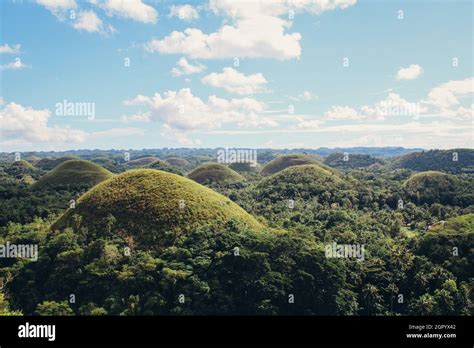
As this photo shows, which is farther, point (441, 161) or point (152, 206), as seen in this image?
point (441, 161)

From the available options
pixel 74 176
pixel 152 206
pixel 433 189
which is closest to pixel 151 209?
pixel 152 206

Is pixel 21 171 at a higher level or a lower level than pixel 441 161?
lower

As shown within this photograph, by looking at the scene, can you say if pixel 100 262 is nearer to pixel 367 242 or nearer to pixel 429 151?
pixel 367 242

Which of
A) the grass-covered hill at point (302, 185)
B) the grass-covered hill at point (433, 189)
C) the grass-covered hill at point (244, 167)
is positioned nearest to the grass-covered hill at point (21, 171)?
the grass-covered hill at point (244, 167)

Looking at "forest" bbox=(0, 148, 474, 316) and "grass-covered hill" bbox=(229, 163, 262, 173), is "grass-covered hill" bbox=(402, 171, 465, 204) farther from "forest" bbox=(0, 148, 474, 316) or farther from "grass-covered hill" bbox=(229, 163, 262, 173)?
"grass-covered hill" bbox=(229, 163, 262, 173)

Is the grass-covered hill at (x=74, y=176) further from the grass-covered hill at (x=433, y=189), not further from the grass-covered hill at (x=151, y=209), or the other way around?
the grass-covered hill at (x=433, y=189)

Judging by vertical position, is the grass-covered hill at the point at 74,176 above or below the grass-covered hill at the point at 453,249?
above

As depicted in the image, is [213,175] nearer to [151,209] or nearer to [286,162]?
[286,162]
